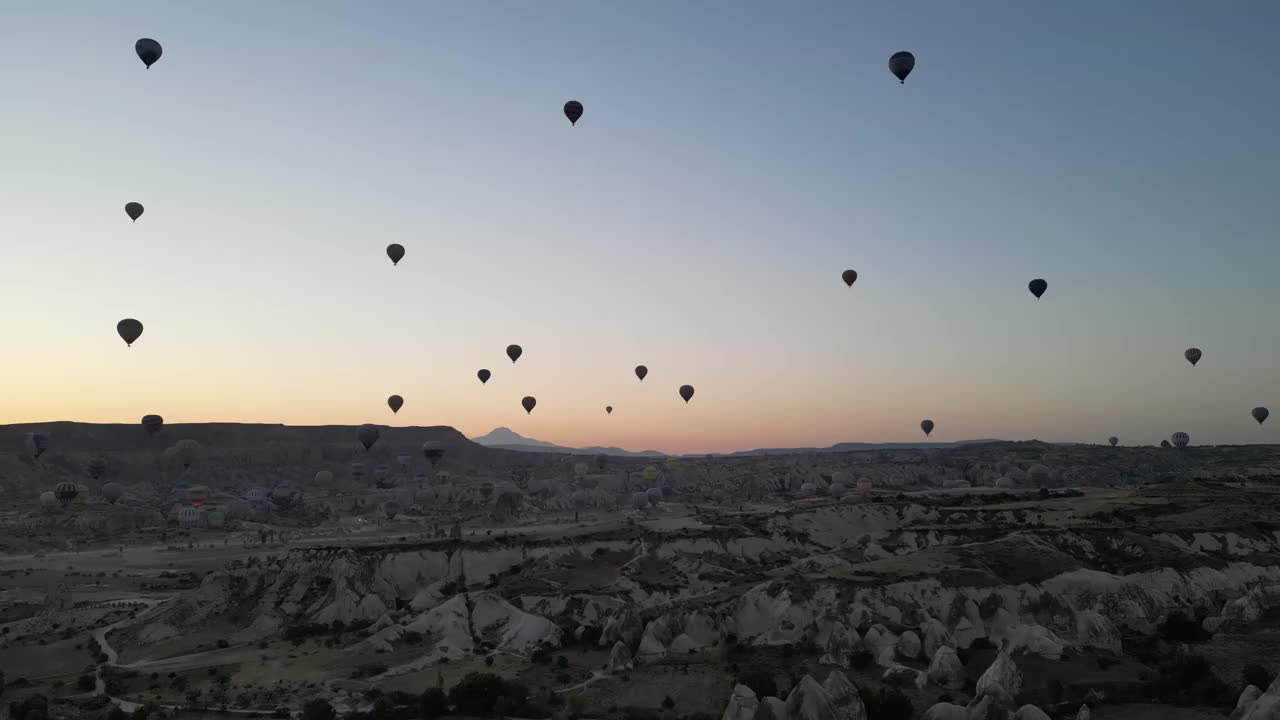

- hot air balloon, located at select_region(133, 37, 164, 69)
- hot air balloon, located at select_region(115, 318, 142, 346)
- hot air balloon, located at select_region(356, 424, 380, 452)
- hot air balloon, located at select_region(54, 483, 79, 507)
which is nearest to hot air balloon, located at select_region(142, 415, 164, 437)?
hot air balloon, located at select_region(54, 483, 79, 507)

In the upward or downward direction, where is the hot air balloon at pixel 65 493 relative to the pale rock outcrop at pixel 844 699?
upward

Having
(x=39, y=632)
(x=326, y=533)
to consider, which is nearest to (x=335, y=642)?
(x=39, y=632)

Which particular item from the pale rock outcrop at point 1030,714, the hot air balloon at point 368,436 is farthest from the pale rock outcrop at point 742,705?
the hot air balloon at point 368,436

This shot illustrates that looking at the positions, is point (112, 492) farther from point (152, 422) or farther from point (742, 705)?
point (742, 705)

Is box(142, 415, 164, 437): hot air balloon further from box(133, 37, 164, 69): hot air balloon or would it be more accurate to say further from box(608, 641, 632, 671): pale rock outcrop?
box(608, 641, 632, 671): pale rock outcrop

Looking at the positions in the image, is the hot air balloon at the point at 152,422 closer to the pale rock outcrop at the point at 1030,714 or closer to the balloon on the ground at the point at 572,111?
the balloon on the ground at the point at 572,111
